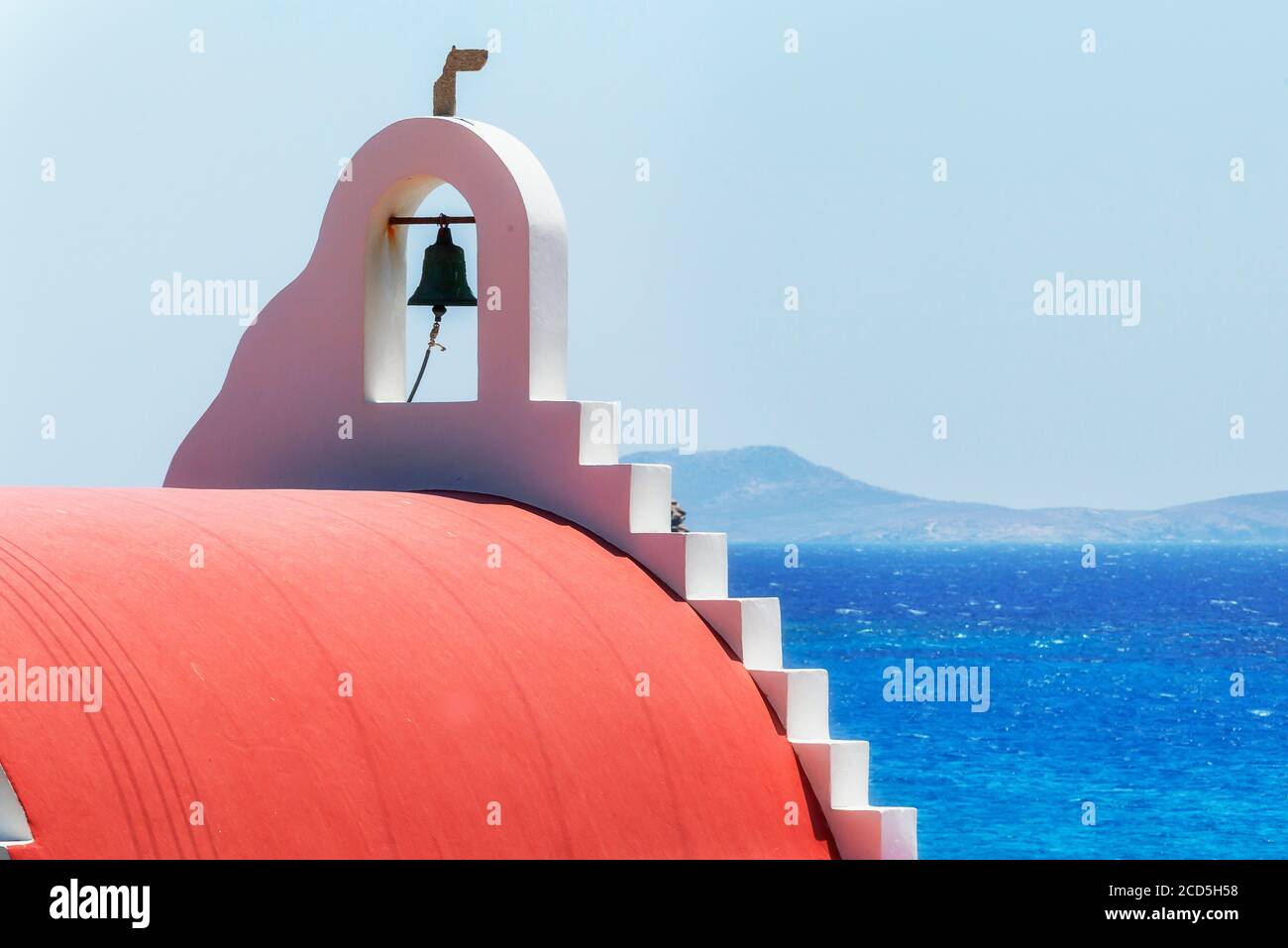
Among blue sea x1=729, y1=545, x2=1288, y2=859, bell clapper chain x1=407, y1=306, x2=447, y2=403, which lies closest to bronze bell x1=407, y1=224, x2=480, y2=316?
bell clapper chain x1=407, y1=306, x2=447, y2=403

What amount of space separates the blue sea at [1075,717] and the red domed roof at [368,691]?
40648 millimetres

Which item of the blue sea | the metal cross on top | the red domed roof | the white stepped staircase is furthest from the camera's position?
the blue sea

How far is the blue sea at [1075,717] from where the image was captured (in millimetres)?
57656

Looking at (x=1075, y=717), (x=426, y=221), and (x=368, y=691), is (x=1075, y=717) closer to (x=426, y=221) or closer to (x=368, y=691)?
(x=426, y=221)

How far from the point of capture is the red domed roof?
8.82 metres

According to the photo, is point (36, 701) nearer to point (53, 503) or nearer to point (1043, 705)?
point (53, 503)

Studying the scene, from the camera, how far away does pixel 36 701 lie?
27.8 feet

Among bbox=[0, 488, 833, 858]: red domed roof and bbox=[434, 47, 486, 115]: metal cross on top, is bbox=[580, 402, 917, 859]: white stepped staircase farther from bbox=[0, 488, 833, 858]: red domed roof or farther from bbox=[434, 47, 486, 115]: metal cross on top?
bbox=[434, 47, 486, 115]: metal cross on top

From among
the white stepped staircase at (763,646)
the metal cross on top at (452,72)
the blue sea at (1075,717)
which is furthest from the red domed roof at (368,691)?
the blue sea at (1075,717)

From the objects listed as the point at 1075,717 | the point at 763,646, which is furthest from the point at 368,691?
the point at 1075,717

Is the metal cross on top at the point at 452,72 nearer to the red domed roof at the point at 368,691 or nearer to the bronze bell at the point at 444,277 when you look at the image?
the bronze bell at the point at 444,277

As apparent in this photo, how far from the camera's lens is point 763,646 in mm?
12867

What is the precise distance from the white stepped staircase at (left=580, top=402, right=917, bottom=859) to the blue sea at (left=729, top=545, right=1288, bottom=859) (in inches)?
1569
